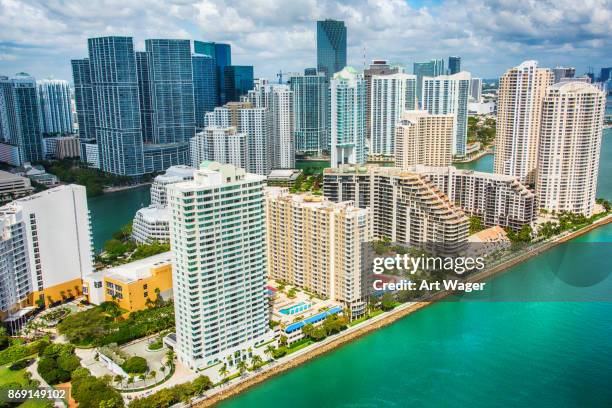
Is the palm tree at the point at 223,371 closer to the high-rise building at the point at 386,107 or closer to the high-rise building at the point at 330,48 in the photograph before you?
the high-rise building at the point at 386,107

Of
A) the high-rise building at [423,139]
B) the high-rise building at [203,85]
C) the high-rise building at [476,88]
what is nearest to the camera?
the high-rise building at [423,139]

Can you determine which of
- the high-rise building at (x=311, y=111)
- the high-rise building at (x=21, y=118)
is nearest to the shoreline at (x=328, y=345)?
the high-rise building at (x=311, y=111)

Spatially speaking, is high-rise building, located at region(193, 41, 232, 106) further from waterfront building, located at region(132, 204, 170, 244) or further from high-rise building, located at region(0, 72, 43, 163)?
waterfront building, located at region(132, 204, 170, 244)

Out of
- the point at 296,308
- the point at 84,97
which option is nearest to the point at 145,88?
the point at 84,97

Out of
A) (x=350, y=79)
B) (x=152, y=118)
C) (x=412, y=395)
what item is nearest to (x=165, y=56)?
(x=152, y=118)

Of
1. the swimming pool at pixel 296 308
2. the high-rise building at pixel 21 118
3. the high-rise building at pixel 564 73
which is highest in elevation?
the high-rise building at pixel 564 73

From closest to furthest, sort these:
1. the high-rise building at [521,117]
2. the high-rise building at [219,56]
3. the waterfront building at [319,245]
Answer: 1. the waterfront building at [319,245]
2. the high-rise building at [521,117]
3. the high-rise building at [219,56]

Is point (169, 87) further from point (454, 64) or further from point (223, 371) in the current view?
point (454, 64)
